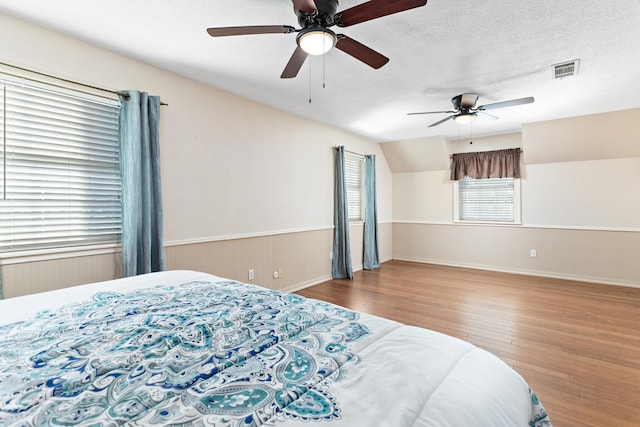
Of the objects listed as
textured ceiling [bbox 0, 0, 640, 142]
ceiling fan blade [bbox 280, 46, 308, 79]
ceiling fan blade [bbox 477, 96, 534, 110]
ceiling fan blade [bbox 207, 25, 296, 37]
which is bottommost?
ceiling fan blade [bbox 280, 46, 308, 79]

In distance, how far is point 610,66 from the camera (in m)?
2.72

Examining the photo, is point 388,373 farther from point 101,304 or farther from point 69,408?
point 101,304

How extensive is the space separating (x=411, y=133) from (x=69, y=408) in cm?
538

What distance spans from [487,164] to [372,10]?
4749 mm

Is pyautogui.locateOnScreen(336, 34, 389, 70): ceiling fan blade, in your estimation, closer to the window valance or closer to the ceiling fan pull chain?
the ceiling fan pull chain

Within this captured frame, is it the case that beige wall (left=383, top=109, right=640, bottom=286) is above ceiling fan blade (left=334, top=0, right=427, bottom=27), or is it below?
below

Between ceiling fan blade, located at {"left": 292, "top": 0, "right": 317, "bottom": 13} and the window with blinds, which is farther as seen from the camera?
the window with blinds

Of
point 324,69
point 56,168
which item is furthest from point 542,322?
point 56,168

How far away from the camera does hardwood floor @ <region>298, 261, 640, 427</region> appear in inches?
76.5

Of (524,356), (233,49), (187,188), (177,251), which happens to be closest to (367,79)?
(233,49)

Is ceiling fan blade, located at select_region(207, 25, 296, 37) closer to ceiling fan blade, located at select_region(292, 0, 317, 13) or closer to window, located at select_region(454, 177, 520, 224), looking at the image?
ceiling fan blade, located at select_region(292, 0, 317, 13)

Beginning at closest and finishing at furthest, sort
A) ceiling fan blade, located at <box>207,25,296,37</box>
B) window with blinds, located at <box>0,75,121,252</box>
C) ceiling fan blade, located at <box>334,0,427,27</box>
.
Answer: ceiling fan blade, located at <box>334,0,427,27</box>
ceiling fan blade, located at <box>207,25,296,37</box>
window with blinds, located at <box>0,75,121,252</box>

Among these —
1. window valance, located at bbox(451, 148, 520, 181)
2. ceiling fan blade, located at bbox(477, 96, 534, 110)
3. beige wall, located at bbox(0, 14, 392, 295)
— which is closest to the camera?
beige wall, located at bbox(0, 14, 392, 295)

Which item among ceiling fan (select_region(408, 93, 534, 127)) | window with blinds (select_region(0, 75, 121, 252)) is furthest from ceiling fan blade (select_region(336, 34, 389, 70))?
window with blinds (select_region(0, 75, 121, 252))
